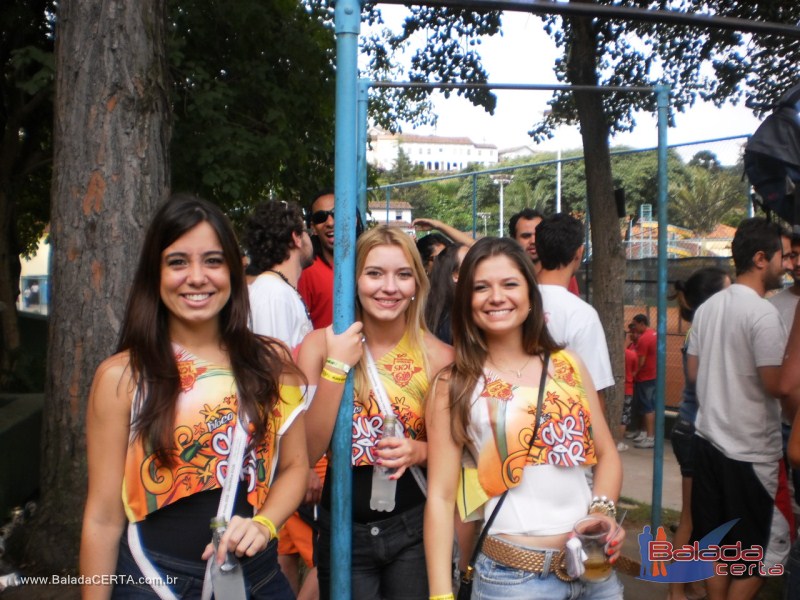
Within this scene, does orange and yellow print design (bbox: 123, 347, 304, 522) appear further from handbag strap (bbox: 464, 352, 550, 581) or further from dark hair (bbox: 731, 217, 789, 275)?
dark hair (bbox: 731, 217, 789, 275)

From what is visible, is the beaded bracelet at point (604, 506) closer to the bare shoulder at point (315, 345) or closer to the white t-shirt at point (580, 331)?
the bare shoulder at point (315, 345)

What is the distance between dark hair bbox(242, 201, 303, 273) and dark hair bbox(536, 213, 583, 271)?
45.2 inches

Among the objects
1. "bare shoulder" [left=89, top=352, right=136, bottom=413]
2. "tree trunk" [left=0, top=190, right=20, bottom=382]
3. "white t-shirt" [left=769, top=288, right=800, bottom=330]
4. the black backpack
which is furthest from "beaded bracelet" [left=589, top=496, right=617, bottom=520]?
"tree trunk" [left=0, top=190, right=20, bottom=382]

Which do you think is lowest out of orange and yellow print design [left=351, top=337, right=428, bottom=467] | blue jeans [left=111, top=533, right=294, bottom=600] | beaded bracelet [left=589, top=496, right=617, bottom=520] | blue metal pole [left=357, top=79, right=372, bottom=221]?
blue jeans [left=111, top=533, right=294, bottom=600]

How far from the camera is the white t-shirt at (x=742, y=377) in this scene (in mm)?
3633

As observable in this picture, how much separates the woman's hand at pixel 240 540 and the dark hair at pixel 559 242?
215 centimetres

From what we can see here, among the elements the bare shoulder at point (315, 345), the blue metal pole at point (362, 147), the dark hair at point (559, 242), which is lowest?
the bare shoulder at point (315, 345)

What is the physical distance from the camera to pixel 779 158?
258 centimetres

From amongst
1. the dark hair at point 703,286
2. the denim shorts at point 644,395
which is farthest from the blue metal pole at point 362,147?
the denim shorts at point 644,395

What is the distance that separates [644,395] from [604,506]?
7.44 meters

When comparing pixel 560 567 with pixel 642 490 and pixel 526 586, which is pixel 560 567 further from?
pixel 642 490

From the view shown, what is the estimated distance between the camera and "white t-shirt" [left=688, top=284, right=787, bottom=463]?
363 cm

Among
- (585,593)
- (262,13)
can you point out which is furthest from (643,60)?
(585,593)

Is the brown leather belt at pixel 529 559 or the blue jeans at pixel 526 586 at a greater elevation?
the brown leather belt at pixel 529 559
